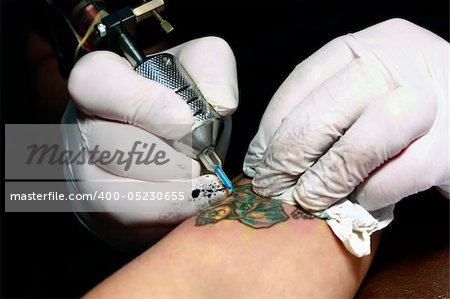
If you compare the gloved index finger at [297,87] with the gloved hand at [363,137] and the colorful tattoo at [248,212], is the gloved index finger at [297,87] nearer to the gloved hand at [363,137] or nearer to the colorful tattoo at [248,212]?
the gloved hand at [363,137]

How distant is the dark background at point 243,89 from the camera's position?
65.2 inches

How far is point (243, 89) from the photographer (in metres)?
1.75

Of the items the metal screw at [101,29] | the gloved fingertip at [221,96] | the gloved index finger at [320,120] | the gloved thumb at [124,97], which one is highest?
the metal screw at [101,29]

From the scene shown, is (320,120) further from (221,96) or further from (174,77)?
(174,77)

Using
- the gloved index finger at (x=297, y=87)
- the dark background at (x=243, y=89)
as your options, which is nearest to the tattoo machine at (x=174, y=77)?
the gloved index finger at (x=297, y=87)

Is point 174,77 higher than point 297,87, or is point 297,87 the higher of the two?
point 174,77

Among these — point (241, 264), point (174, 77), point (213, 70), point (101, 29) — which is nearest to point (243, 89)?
point (213, 70)

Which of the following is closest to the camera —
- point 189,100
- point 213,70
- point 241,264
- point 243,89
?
point 241,264

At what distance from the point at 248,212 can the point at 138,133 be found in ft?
1.18

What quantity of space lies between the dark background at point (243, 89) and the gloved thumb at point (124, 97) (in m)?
0.36

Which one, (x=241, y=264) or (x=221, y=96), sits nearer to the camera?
(x=241, y=264)

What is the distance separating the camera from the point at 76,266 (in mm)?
1872

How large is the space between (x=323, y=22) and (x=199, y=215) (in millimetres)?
833

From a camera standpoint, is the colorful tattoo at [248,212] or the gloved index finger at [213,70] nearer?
the colorful tattoo at [248,212]
